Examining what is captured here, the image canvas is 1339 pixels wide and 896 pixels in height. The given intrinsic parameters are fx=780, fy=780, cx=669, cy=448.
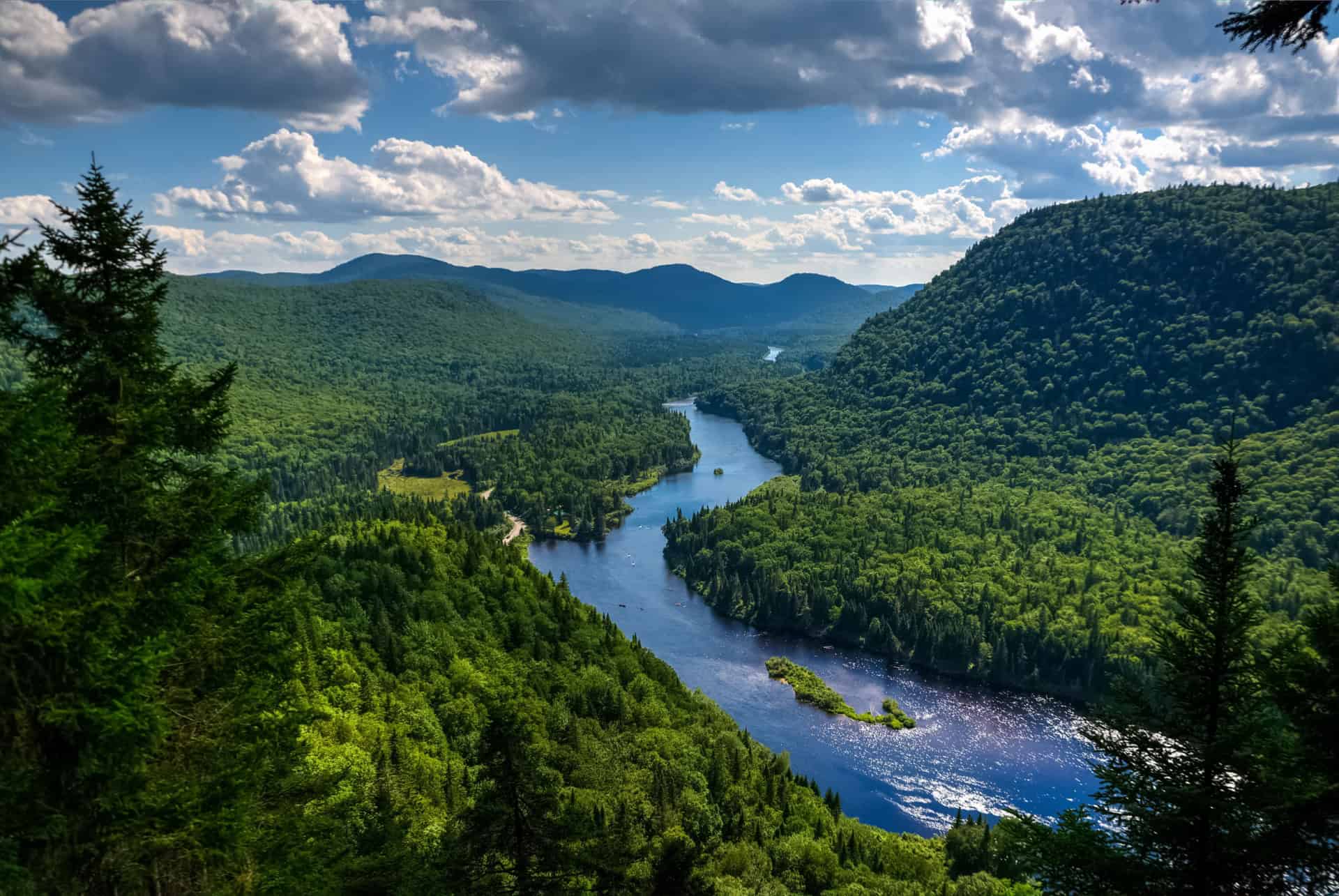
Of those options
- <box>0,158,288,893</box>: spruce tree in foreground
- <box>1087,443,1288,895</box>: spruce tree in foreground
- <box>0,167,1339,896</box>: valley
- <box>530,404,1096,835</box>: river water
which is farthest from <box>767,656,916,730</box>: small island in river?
<box>0,158,288,893</box>: spruce tree in foreground

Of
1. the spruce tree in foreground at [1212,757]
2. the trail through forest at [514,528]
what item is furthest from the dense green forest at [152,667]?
the trail through forest at [514,528]

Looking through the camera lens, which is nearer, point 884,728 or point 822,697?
point 884,728

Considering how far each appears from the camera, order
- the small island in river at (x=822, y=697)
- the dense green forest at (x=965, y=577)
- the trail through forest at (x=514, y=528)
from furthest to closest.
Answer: the trail through forest at (x=514, y=528) → the dense green forest at (x=965, y=577) → the small island in river at (x=822, y=697)

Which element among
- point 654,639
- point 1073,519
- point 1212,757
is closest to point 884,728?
point 654,639

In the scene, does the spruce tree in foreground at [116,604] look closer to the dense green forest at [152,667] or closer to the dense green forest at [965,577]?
the dense green forest at [152,667]

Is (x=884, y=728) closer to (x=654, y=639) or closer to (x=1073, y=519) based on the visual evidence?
(x=654, y=639)

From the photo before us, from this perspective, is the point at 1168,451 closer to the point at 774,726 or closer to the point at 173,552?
the point at 774,726
